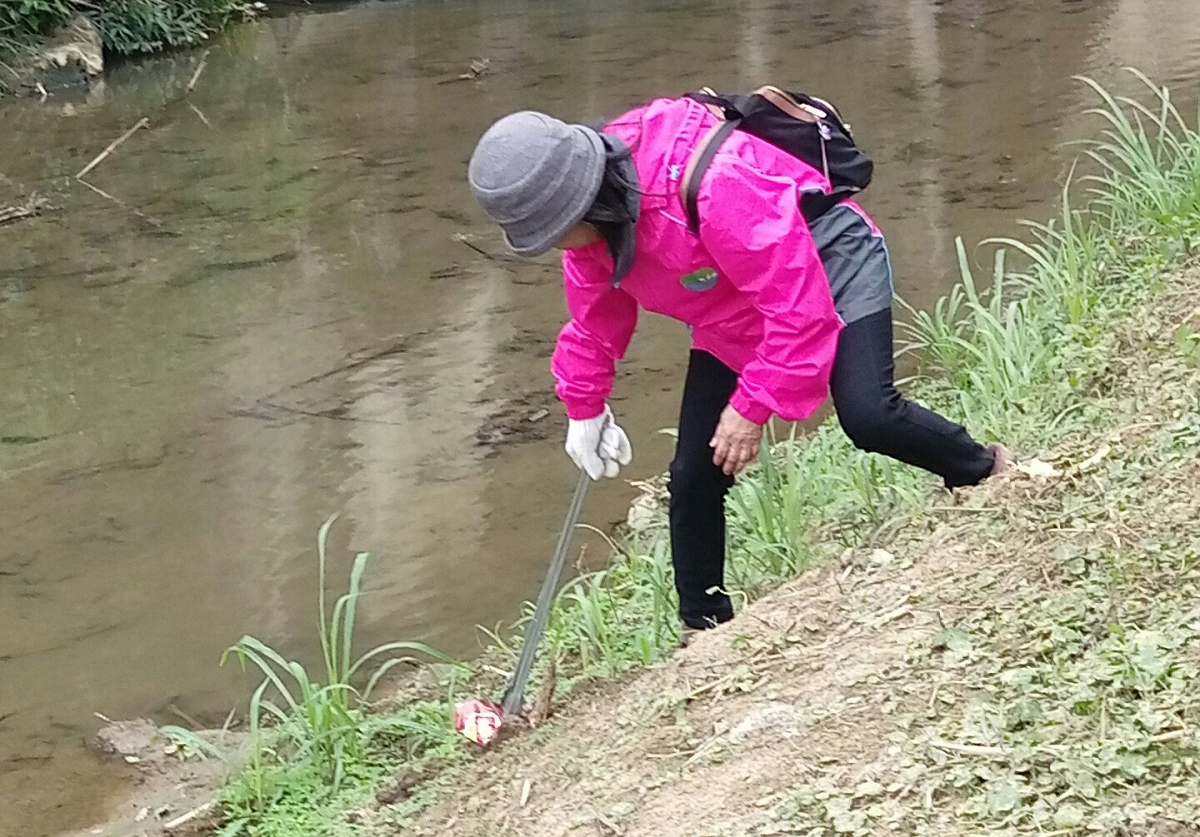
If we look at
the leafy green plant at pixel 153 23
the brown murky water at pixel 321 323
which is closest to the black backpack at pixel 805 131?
the brown murky water at pixel 321 323

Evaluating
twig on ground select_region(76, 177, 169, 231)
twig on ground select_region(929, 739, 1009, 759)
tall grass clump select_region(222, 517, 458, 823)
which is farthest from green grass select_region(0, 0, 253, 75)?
twig on ground select_region(929, 739, 1009, 759)

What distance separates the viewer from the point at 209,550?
397 cm

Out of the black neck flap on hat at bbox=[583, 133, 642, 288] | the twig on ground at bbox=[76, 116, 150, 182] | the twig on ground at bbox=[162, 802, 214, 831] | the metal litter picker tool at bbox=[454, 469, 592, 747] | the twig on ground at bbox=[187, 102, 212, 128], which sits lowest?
the twig on ground at bbox=[162, 802, 214, 831]

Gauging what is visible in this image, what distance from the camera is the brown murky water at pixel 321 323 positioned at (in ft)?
12.0

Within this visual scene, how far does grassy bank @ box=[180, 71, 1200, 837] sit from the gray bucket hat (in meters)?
0.82

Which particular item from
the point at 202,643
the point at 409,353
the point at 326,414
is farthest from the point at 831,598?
the point at 409,353

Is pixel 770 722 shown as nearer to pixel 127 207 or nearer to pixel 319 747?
pixel 319 747

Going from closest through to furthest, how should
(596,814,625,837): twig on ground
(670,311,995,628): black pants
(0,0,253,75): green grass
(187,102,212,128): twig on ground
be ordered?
(596,814,625,837): twig on ground, (670,311,995,628): black pants, (187,102,212,128): twig on ground, (0,0,253,75): green grass

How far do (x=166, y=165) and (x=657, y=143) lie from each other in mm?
6517

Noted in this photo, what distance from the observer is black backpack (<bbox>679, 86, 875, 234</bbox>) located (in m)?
2.29

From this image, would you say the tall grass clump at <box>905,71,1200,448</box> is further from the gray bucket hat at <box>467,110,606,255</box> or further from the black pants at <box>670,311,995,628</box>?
the gray bucket hat at <box>467,110,606,255</box>

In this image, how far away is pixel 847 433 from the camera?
240cm

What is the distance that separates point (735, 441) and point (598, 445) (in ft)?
1.33

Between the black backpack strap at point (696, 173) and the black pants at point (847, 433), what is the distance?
0.41m
